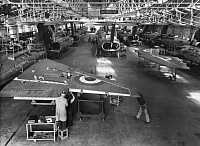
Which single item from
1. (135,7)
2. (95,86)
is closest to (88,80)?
(95,86)

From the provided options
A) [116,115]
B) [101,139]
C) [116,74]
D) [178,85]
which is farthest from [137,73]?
[101,139]

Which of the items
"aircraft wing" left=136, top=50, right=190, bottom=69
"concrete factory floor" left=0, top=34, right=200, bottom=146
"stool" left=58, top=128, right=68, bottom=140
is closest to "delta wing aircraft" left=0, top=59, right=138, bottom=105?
"stool" left=58, top=128, right=68, bottom=140

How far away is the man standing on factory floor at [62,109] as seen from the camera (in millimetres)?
8109

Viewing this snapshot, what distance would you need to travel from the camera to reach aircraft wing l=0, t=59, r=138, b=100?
27.6 ft

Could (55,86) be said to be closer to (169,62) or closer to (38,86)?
(38,86)

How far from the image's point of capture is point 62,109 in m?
8.13

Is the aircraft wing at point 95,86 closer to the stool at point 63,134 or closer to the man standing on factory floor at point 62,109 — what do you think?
the man standing on factory floor at point 62,109

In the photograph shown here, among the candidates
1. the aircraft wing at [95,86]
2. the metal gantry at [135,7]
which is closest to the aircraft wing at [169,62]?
the metal gantry at [135,7]

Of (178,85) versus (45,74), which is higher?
(45,74)

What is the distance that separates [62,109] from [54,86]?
1.49 m

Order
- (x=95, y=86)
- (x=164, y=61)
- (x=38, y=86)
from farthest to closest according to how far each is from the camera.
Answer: (x=164, y=61) < (x=95, y=86) < (x=38, y=86)

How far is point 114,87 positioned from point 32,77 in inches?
166

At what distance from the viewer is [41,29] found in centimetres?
2398

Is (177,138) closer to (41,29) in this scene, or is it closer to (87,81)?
(87,81)
